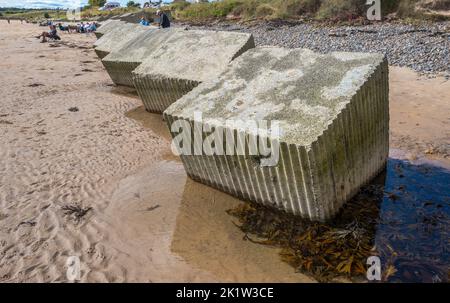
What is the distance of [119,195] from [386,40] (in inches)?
587

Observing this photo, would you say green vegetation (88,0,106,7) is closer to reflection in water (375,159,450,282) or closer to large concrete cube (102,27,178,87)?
large concrete cube (102,27,178,87)

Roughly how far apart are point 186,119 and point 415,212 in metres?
3.82

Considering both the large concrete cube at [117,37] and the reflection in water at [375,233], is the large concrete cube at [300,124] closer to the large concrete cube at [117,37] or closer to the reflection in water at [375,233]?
the reflection in water at [375,233]

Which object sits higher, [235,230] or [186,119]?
[186,119]

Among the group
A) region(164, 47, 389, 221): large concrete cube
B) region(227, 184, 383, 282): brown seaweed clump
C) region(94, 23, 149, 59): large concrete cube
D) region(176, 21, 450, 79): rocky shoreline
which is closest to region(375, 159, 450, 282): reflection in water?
region(227, 184, 383, 282): brown seaweed clump

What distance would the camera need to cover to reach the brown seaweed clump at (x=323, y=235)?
15.1 feet

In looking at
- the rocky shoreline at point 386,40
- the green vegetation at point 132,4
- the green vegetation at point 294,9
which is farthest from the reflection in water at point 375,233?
the green vegetation at point 132,4

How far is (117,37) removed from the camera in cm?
1472

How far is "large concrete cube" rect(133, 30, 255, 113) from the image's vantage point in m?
8.27

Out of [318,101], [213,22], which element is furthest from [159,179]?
[213,22]

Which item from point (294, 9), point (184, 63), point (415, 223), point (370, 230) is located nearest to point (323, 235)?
point (370, 230)

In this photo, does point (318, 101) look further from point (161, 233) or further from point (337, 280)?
point (161, 233)

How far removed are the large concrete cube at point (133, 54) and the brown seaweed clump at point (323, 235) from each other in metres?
7.18

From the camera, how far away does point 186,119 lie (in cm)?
589
